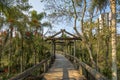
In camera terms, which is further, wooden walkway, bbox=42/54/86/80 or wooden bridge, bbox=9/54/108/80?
wooden walkway, bbox=42/54/86/80

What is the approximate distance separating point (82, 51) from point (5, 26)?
12.9m

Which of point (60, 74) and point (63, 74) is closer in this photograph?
point (60, 74)

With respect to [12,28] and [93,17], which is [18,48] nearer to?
[12,28]

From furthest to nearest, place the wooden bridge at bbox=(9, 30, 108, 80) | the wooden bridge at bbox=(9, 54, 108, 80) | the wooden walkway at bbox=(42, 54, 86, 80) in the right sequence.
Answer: the wooden walkway at bbox=(42, 54, 86, 80) → the wooden bridge at bbox=(9, 30, 108, 80) → the wooden bridge at bbox=(9, 54, 108, 80)

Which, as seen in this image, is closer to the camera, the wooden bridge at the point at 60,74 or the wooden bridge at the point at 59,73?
the wooden bridge at the point at 60,74

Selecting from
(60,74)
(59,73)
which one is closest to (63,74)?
(60,74)

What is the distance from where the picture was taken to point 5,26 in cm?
2475

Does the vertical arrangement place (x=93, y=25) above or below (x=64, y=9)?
below

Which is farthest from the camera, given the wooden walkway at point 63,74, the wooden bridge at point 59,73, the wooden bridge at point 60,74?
the wooden walkway at point 63,74

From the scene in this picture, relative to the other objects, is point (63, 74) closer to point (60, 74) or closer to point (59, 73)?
point (60, 74)

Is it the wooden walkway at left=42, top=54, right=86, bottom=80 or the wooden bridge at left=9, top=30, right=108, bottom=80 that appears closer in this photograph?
the wooden bridge at left=9, top=30, right=108, bottom=80

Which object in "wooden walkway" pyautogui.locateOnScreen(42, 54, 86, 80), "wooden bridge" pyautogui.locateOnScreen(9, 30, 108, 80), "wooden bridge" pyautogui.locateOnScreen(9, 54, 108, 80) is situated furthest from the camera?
"wooden walkway" pyautogui.locateOnScreen(42, 54, 86, 80)

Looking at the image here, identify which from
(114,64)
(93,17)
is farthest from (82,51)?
(114,64)

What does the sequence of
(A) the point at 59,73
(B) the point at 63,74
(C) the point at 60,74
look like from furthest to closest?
(A) the point at 59,73 < (B) the point at 63,74 < (C) the point at 60,74
